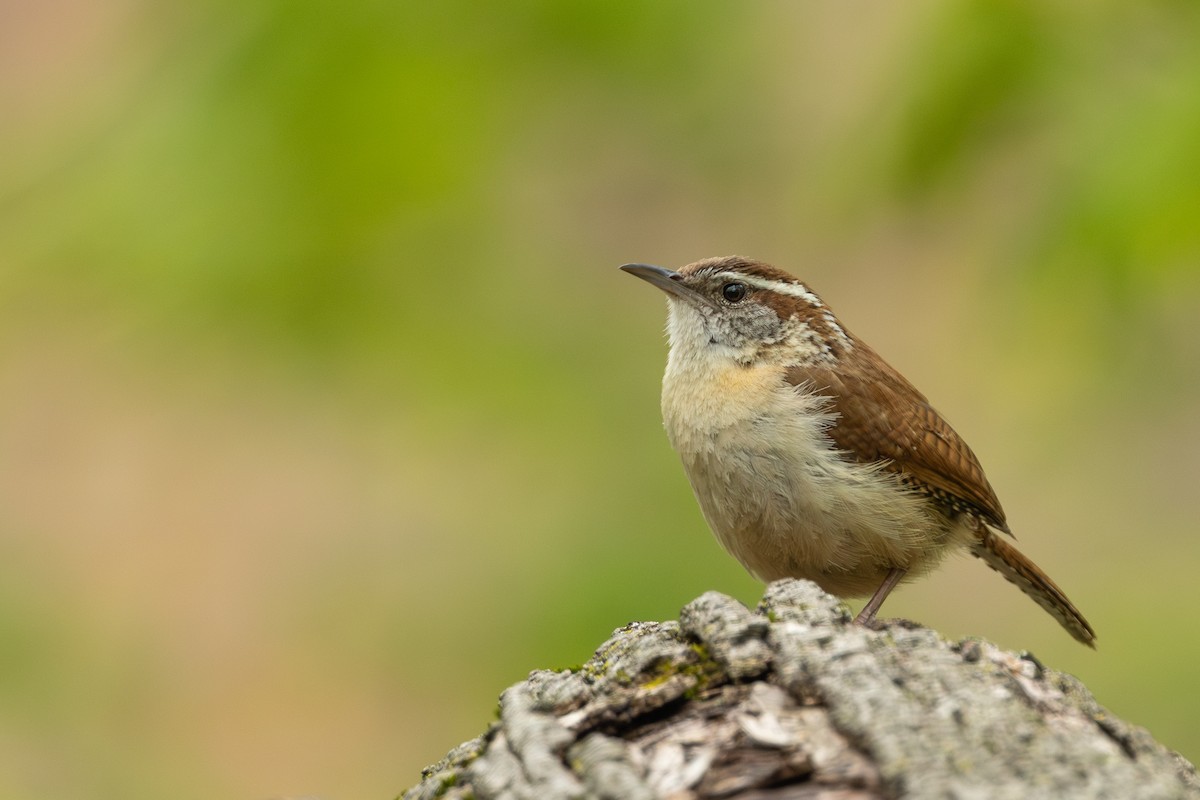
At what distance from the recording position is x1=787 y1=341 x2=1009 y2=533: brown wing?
4.37m

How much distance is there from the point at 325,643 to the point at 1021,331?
3.20 metres

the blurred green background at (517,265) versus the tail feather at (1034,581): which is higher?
the blurred green background at (517,265)

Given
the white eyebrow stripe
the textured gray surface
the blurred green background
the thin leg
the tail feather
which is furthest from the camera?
the white eyebrow stripe

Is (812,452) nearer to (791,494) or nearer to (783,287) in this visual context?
(791,494)

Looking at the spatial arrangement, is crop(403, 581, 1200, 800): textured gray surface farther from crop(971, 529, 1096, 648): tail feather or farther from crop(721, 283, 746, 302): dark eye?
crop(721, 283, 746, 302): dark eye

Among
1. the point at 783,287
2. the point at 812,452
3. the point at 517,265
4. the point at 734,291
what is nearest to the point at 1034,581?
the point at 812,452

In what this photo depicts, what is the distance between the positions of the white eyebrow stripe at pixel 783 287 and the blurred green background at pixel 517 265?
229mm

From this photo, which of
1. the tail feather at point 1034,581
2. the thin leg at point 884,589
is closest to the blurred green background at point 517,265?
the tail feather at point 1034,581

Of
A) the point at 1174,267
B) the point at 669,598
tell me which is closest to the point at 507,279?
the point at 669,598

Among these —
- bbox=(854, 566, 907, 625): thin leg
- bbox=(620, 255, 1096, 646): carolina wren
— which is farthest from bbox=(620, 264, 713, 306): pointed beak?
bbox=(854, 566, 907, 625): thin leg

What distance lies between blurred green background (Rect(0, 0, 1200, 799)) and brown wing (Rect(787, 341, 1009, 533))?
0.33 meters

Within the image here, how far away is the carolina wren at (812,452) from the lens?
163 inches

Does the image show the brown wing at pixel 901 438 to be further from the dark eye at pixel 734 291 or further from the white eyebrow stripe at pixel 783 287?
the dark eye at pixel 734 291

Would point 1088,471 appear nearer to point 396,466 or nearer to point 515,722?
point 396,466
